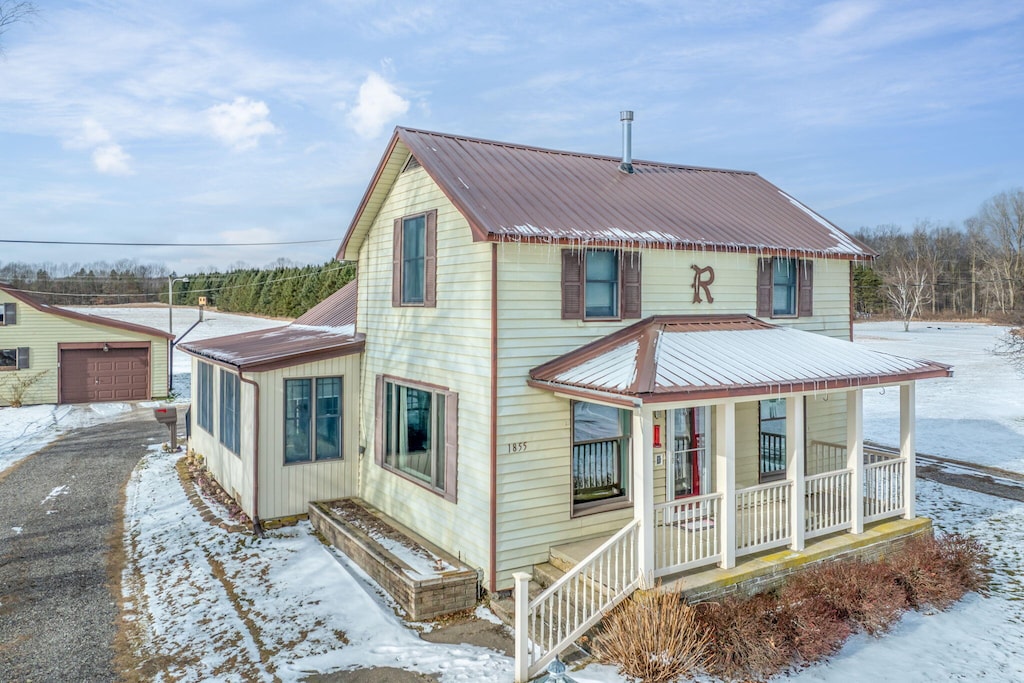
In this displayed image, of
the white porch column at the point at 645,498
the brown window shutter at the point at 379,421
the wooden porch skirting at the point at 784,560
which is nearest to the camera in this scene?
the white porch column at the point at 645,498

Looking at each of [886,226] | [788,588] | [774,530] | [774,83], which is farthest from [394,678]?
[886,226]

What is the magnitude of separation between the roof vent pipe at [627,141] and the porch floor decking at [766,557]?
6.48 metres

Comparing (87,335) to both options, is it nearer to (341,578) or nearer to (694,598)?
(341,578)

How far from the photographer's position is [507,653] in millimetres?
6410

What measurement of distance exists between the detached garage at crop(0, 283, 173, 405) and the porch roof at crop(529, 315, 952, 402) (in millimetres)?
22584

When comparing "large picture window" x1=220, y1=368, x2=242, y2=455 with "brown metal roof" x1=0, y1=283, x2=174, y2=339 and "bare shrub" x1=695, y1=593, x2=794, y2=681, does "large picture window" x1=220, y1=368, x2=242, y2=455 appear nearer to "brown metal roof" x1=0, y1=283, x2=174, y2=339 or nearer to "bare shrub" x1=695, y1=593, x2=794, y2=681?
"bare shrub" x1=695, y1=593, x2=794, y2=681

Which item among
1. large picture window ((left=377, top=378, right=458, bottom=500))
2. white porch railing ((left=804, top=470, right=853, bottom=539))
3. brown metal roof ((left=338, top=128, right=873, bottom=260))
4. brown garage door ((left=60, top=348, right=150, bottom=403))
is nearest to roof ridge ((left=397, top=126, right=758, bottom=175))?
brown metal roof ((left=338, top=128, right=873, bottom=260))

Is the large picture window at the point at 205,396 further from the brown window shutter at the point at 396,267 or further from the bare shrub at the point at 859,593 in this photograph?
the bare shrub at the point at 859,593

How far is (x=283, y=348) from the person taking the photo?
1134 centimetres

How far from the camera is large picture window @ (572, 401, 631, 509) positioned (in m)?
8.27

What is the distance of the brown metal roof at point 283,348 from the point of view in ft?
33.6

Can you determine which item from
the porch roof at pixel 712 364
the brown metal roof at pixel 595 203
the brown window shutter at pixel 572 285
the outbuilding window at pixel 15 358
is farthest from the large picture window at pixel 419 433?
the outbuilding window at pixel 15 358

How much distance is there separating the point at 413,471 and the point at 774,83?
15.2 m

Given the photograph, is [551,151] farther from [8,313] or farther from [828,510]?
[8,313]
